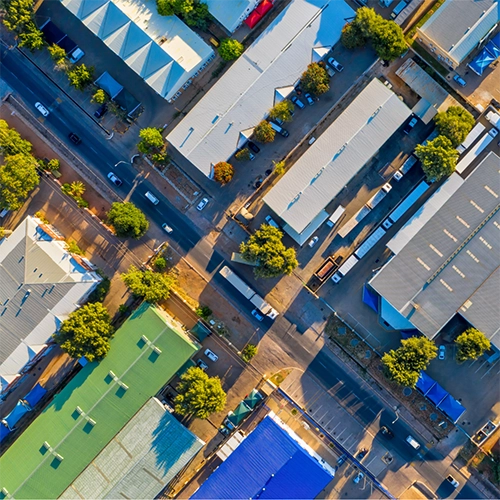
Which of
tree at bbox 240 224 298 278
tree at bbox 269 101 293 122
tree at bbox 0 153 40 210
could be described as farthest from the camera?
tree at bbox 0 153 40 210

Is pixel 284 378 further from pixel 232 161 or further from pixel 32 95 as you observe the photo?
pixel 32 95

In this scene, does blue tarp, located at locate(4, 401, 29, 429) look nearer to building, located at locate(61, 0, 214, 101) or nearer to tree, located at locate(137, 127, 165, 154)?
tree, located at locate(137, 127, 165, 154)

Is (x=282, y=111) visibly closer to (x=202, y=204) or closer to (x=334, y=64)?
(x=334, y=64)

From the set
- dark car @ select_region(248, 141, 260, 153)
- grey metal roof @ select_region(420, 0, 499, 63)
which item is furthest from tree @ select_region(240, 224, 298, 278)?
grey metal roof @ select_region(420, 0, 499, 63)

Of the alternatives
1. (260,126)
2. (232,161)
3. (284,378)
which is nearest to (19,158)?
(232,161)

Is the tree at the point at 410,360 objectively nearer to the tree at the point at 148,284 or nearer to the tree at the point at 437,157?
the tree at the point at 437,157
